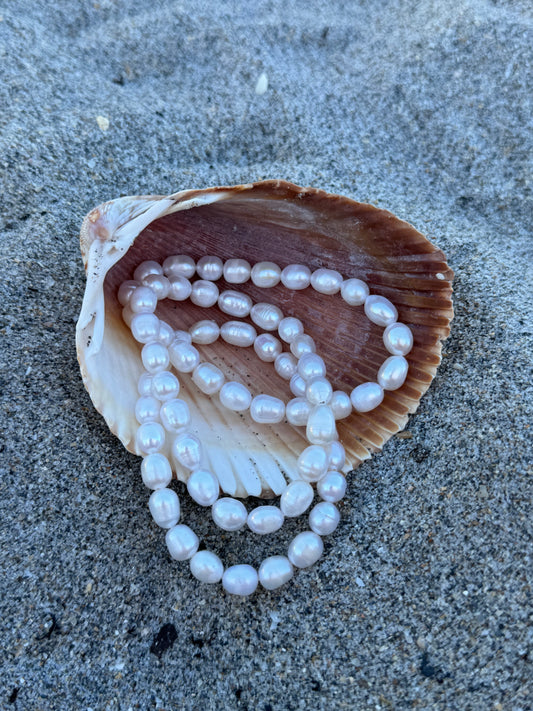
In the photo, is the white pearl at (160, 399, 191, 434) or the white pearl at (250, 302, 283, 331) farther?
the white pearl at (250, 302, 283, 331)

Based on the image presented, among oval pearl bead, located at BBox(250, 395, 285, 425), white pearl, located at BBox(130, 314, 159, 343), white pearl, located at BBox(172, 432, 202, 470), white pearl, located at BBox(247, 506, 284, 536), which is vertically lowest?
white pearl, located at BBox(247, 506, 284, 536)

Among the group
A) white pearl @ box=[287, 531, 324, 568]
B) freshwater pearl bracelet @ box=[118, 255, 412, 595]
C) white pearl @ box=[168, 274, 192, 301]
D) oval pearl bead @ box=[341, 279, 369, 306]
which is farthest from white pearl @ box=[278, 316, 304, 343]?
white pearl @ box=[287, 531, 324, 568]

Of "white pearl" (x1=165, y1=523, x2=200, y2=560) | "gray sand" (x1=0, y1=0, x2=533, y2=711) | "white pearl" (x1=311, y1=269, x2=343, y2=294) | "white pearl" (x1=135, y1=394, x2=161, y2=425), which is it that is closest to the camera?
"gray sand" (x1=0, y1=0, x2=533, y2=711)

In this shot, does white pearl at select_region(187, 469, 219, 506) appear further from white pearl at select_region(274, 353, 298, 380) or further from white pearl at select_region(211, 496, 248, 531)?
white pearl at select_region(274, 353, 298, 380)

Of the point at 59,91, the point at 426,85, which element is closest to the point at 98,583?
the point at 59,91

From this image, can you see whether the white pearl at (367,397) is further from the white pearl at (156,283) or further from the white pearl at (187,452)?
the white pearl at (156,283)

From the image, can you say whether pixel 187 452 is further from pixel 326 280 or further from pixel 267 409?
pixel 326 280

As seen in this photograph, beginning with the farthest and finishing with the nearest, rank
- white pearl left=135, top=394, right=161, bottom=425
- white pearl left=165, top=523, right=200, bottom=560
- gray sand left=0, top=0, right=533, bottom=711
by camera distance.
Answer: white pearl left=135, top=394, right=161, bottom=425 → white pearl left=165, top=523, right=200, bottom=560 → gray sand left=0, top=0, right=533, bottom=711

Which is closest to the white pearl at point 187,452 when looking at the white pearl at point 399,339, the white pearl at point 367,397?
the white pearl at point 367,397
